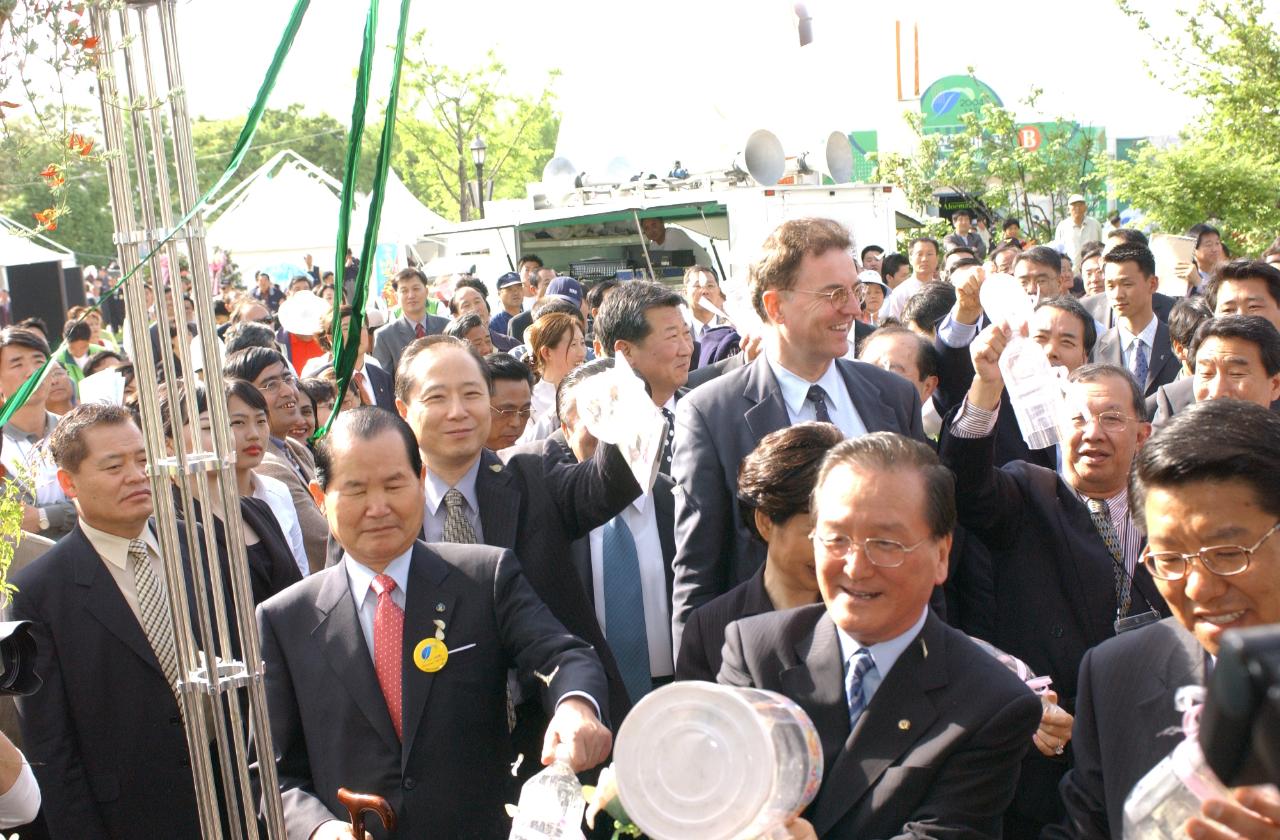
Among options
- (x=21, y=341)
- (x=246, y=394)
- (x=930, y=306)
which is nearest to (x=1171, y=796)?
(x=246, y=394)

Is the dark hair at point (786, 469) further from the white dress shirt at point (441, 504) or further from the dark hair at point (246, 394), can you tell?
the dark hair at point (246, 394)

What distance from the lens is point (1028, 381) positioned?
160 inches

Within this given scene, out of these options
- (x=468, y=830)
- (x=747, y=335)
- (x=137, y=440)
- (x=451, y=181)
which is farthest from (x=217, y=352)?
(x=451, y=181)

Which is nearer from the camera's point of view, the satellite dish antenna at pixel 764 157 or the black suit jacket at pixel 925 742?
the black suit jacket at pixel 925 742

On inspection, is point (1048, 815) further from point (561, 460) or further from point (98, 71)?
point (98, 71)

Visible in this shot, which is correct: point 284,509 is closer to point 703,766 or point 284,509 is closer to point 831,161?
point 703,766

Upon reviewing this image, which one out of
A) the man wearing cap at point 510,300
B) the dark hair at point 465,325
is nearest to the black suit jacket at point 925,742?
the dark hair at point 465,325

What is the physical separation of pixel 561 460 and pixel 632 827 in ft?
7.40

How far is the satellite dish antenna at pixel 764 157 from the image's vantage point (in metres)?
17.0

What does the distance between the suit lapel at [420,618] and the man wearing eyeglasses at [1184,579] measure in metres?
1.50

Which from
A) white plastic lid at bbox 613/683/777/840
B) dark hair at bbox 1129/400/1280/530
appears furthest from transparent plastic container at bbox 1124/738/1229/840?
dark hair at bbox 1129/400/1280/530

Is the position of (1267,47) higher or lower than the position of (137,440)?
higher

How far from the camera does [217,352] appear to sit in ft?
9.27

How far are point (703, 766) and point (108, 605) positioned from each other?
7.86 feet
